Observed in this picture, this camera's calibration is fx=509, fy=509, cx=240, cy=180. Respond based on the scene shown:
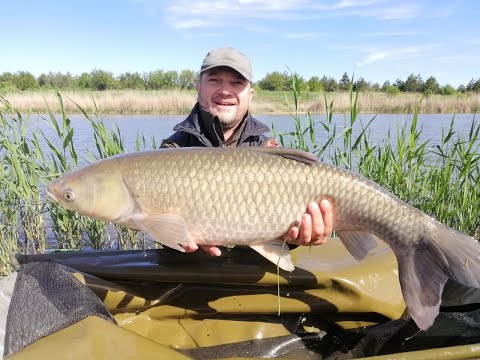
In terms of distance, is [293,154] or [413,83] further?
[413,83]

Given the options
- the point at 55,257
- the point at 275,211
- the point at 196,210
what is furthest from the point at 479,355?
the point at 55,257

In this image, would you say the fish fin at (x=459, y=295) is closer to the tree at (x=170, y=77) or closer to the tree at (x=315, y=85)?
the tree at (x=315, y=85)

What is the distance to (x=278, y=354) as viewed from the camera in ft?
5.83

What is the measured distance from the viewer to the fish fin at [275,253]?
1688 mm

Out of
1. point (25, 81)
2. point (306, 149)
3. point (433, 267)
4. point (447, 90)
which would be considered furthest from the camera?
point (447, 90)

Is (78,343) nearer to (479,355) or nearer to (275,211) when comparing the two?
(275,211)

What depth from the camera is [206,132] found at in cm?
220

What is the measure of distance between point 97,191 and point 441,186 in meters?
2.20

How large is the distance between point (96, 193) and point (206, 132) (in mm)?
713

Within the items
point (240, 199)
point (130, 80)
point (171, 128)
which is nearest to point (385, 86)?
point (130, 80)

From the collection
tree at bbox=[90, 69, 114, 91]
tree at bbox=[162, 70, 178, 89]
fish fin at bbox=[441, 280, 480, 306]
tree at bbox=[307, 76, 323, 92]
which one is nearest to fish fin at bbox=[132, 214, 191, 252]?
fish fin at bbox=[441, 280, 480, 306]

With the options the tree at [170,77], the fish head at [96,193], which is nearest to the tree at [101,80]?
the tree at [170,77]

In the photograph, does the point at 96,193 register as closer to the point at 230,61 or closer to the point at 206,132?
the point at 206,132

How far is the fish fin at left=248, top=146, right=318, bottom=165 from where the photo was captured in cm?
159
